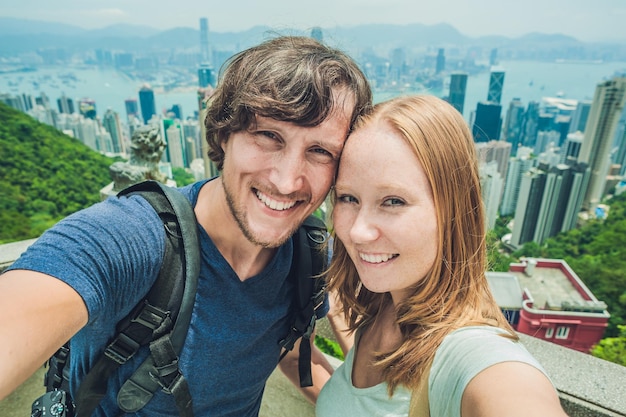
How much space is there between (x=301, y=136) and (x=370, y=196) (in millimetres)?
416

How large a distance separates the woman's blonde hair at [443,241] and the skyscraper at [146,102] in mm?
84831

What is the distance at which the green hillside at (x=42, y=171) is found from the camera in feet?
81.9

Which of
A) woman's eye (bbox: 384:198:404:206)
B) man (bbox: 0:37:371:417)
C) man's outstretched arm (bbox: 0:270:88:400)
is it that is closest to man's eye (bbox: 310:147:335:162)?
man (bbox: 0:37:371:417)

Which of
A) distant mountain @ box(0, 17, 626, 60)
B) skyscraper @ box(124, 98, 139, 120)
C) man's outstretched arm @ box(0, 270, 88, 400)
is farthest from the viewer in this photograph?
distant mountain @ box(0, 17, 626, 60)

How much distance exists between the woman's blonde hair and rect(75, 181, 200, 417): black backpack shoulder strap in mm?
799

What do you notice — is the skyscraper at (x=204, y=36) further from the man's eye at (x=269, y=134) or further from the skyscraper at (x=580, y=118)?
the man's eye at (x=269, y=134)

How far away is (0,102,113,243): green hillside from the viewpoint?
25.0 m

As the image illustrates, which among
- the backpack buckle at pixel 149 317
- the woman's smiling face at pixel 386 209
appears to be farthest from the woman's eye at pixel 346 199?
the backpack buckle at pixel 149 317

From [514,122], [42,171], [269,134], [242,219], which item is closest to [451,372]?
[242,219]

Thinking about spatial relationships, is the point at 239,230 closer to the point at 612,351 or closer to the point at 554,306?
the point at 612,351

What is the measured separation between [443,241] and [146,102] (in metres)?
89.0

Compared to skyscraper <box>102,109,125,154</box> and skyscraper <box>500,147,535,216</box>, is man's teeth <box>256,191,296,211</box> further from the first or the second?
skyscraper <box>102,109,125,154</box>

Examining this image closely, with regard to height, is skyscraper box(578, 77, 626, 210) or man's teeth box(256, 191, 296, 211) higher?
man's teeth box(256, 191, 296, 211)

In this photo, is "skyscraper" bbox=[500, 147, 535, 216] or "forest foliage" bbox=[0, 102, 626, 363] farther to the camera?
"skyscraper" bbox=[500, 147, 535, 216]
